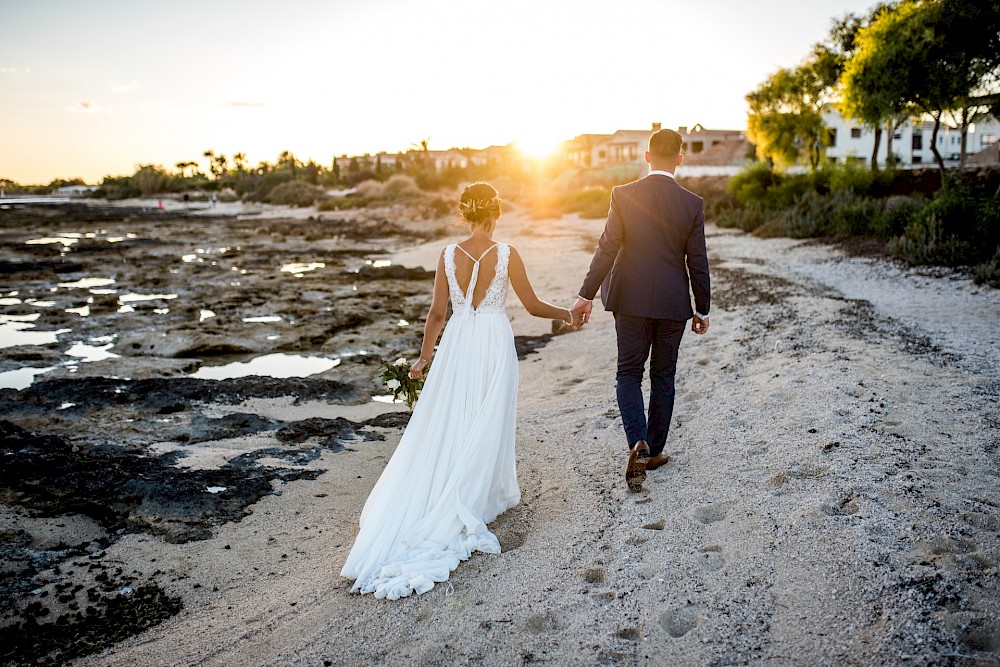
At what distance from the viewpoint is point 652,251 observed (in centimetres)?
414

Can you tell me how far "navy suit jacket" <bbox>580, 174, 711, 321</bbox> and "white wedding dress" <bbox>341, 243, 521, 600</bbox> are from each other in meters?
0.68

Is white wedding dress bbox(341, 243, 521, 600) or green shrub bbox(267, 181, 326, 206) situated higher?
green shrub bbox(267, 181, 326, 206)

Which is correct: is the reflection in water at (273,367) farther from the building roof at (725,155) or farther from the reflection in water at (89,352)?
the building roof at (725,155)

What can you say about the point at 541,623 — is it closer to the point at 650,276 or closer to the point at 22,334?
the point at 650,276

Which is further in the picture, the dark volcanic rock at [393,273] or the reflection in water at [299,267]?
the reflection in water at [299,267]

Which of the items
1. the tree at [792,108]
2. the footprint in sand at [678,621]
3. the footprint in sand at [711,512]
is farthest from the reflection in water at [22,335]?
the tree at [792,108]

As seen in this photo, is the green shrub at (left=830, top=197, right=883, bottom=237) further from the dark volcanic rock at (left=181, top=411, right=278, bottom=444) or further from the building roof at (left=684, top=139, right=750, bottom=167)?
the building roof at (left=684, top=139, right=750, bottom=167)

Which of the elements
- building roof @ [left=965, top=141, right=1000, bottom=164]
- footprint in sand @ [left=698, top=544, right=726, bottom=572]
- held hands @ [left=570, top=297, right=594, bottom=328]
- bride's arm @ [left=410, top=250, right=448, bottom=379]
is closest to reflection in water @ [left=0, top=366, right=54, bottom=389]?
bride's arm @ [left=410, top=250, right=448, bottom=379]

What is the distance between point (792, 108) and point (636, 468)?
30.6 m

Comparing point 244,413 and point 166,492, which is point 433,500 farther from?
point 244,413

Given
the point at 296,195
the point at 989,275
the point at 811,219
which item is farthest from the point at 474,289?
the point at 296,195

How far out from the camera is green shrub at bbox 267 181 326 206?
2304 inches

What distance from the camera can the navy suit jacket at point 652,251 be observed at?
13.5 ft

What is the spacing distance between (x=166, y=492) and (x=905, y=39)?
52.5 ft
